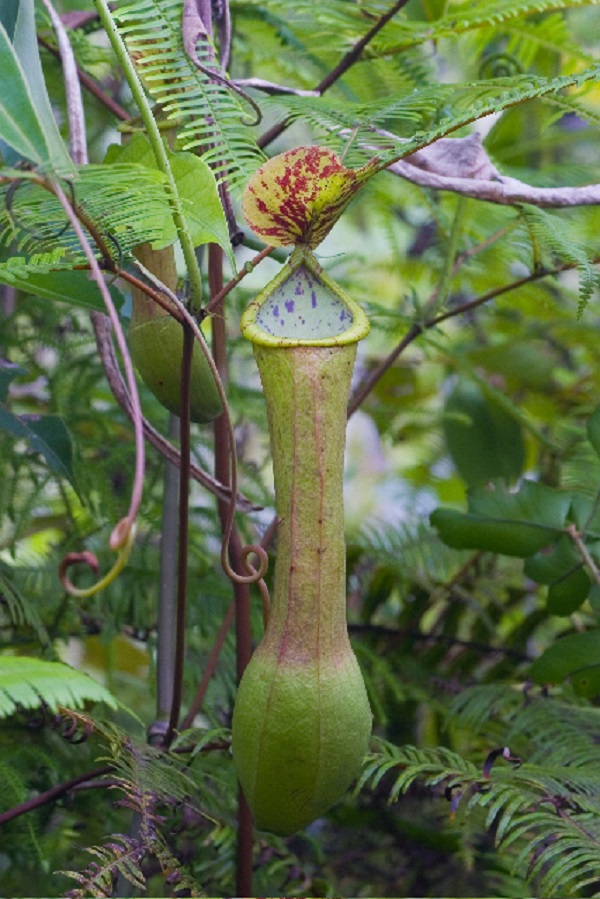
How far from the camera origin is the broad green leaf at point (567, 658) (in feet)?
2.67

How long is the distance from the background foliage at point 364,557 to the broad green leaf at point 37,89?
47 mm

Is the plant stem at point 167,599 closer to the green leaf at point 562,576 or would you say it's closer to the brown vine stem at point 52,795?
the brown vine stem at point 52,795

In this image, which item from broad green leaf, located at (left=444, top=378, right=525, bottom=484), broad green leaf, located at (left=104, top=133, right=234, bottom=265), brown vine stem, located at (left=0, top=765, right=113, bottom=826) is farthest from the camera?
broad green leaf, located at (left=444, top=378, right=525, bottom=484)

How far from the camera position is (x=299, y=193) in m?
0.56

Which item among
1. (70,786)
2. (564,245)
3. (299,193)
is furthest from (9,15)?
(70,786)

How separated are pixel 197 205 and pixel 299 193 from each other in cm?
7

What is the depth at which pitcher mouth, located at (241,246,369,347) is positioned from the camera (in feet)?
1.89

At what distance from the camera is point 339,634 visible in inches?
21.9

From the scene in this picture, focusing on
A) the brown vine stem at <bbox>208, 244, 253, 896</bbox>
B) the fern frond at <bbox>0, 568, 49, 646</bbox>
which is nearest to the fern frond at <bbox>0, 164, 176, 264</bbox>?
the brown vine stem at <bbox>208, 244, 253, 896</bbox>

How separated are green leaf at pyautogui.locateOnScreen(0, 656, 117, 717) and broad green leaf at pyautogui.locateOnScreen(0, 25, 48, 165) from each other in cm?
26

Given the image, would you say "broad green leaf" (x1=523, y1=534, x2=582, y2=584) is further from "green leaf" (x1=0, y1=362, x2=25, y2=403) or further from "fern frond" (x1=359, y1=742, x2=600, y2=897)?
"green leaf" (x1=0, y1=362, x2=25, y2=403)

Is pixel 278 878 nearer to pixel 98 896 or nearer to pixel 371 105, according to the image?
pixel 98 896

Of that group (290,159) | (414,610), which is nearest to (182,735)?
(290,159)

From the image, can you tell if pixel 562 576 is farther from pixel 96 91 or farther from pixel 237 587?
pixel 96 91
